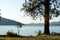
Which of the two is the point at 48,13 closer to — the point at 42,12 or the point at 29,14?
the point at 42,12

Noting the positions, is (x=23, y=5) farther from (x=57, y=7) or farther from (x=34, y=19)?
(x=57, y=7)

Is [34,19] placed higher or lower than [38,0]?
lower

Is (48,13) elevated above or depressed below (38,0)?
below

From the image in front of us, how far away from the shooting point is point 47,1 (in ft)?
79.4

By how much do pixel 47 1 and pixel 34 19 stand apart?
8.28ft

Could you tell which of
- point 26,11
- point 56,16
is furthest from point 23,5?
point 56,16

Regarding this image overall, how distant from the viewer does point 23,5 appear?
982 inches

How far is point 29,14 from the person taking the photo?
984 inches

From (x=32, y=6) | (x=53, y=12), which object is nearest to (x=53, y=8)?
(x=53, y=12)

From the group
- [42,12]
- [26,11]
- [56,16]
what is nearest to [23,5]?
[26,11]

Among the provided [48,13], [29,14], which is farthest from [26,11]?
[48,13]

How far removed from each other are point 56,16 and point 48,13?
107 cm

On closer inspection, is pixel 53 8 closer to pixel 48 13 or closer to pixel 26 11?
pixel 48 13

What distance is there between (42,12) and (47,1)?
4.33 feet
